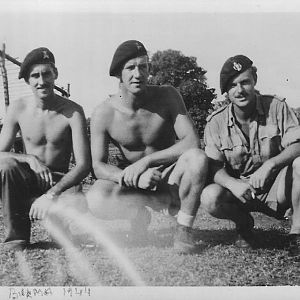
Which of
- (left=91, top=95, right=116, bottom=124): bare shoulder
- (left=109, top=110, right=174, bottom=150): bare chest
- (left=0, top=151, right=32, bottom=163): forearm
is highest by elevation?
(left=91, top=95, right=116, bottom=124): bare shoulder

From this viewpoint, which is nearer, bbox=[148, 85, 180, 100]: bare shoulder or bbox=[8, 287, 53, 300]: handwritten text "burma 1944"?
bbox=[8, 287, 53, 300]: handwritten text "burma 1944"

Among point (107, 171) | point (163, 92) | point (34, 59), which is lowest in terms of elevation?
point (107, 171)

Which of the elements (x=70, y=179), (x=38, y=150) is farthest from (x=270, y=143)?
(x=38, y=150)

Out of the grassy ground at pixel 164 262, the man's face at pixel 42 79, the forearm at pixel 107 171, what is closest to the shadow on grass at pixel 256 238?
the grassy ground at pixel 164 262

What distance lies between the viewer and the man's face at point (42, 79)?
1249 millimetres

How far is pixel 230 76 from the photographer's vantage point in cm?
122

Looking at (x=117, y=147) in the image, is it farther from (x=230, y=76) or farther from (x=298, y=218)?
(x=298, y=218)

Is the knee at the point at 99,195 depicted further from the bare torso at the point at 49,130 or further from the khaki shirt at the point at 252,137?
the khaki shirt at the point at 252,137

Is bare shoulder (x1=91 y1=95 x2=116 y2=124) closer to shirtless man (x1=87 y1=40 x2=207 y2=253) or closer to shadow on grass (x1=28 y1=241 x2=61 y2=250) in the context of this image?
shirtless man (x1=87 y1=40 x2=207 y2=253)

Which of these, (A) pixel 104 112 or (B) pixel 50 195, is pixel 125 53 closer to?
(A) pixel 104 112

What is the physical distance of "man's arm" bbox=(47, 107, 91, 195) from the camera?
124cm

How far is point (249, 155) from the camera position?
48.9 inches
